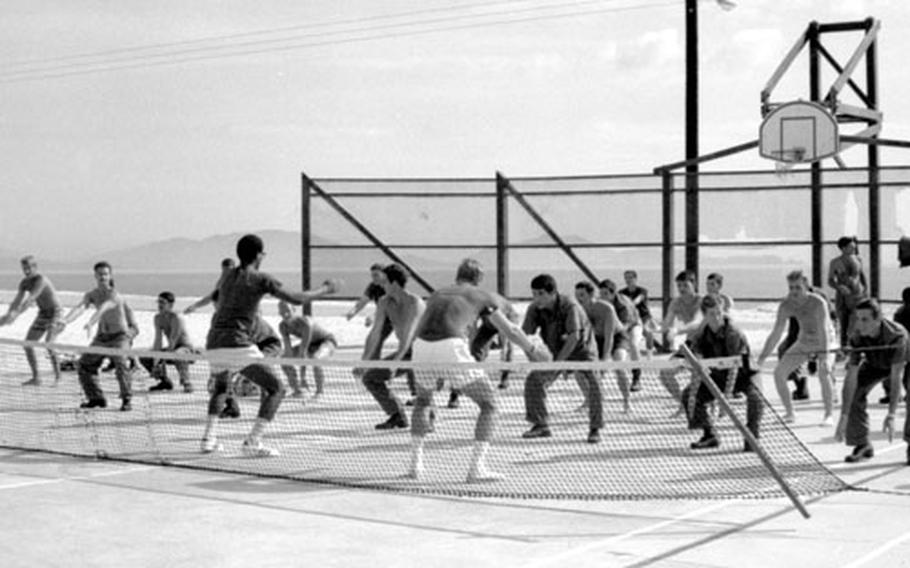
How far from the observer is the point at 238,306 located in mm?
13891

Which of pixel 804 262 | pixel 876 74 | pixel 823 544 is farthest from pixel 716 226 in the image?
pixel 823 544

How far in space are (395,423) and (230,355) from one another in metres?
2.78

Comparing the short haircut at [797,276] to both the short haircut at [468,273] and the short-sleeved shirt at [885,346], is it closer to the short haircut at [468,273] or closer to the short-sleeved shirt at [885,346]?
the short-sleeved shirt at [885,346]

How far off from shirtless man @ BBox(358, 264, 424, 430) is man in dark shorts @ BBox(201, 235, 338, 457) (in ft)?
6.01

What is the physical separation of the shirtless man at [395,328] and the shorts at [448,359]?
9.19ft

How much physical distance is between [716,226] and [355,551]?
19.7 metres

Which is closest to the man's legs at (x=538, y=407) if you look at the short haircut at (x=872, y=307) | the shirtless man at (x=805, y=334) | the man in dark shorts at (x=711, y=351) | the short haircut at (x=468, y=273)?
the man in dark shorts at (x=711, y=351)

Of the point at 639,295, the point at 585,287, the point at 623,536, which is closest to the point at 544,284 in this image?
the point at 585,287

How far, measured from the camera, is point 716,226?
2828 cm

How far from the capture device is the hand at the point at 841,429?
45.8ft

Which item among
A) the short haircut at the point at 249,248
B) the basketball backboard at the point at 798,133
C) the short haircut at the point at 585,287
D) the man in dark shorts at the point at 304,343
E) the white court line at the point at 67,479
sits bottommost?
the white court line at the point at 67,479

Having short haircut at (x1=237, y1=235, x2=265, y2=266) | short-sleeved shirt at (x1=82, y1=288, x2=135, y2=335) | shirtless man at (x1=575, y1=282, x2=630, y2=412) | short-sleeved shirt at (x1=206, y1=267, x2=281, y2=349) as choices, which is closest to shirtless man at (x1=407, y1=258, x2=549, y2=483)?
short-sleeved shirt at (x1=206, y1=267, x2=281, y2=349)

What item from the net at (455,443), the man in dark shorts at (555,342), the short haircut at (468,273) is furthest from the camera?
the man in dark shorts at (555,342)

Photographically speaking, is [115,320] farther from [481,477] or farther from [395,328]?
[481,477]
